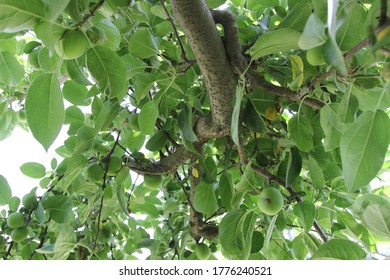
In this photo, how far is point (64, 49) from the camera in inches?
21.8

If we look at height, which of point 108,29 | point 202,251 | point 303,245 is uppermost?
point 108,29

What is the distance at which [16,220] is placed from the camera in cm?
100

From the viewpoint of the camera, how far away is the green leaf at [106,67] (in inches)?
24.2

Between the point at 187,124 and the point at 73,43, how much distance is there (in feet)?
0.98

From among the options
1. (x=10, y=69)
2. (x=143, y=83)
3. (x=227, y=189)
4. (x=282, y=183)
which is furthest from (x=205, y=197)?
(x=10, y=69)

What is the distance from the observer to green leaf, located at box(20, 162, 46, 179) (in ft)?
4.21

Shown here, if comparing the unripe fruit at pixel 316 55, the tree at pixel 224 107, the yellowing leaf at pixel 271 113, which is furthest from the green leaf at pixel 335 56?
the yellowing leaf at pixel 271 113

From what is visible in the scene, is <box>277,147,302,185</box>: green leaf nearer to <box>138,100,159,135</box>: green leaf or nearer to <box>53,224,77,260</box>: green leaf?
<box>138,100,159,135</box>: green leaf

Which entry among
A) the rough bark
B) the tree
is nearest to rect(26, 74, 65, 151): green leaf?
the tree

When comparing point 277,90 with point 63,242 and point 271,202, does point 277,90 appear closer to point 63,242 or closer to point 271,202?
point 271,202

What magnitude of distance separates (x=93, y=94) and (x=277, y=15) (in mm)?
432

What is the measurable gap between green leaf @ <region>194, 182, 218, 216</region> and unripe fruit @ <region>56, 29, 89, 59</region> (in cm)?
47

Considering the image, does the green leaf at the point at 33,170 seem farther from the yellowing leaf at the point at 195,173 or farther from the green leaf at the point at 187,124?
the green leaf at the point at 187,124

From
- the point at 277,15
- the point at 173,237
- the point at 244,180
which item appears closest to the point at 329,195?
the point at 244,180
